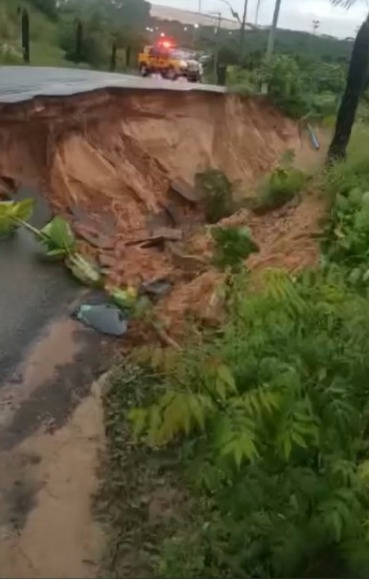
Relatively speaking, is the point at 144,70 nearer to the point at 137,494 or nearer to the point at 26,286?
the point at 26,286

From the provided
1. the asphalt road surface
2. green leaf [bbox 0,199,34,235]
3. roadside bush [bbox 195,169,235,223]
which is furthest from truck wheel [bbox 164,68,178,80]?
green leaf [bbox 0,199,34,235]

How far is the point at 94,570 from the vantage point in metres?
3.22

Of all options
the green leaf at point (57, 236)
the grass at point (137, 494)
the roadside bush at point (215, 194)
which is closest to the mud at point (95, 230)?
the grass at point (137, 494)

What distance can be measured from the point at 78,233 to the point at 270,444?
8.12m

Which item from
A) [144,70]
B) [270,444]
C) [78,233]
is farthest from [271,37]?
[270,444]

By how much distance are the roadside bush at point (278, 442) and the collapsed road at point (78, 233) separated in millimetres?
579

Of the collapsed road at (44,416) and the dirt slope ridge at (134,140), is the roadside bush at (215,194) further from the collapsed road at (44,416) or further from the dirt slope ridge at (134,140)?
the collapsed road at (44,416)

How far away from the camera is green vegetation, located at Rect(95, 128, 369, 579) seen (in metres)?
3.26

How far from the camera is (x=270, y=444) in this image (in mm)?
3277

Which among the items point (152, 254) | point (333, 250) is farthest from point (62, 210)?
point (333, 250)

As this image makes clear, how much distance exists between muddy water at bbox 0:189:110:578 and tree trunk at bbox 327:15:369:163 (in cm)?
467

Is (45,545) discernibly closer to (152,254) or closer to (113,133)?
(152,254)

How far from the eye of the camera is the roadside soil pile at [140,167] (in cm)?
1039

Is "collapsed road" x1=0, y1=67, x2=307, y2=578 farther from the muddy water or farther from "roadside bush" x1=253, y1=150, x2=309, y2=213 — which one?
"roadside bush" x1=253, y1=150, x2=309, y2=213
